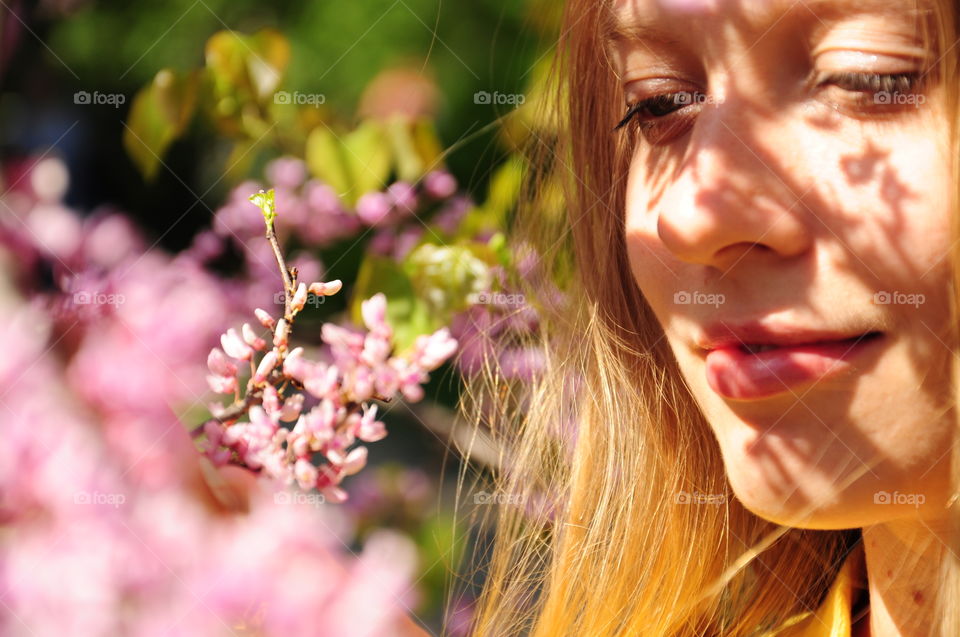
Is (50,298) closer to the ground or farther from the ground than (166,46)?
closer to the ground

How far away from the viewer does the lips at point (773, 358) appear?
92cm

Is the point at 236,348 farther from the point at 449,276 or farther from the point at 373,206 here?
the point at 373,206

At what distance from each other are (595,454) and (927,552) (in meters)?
0.46

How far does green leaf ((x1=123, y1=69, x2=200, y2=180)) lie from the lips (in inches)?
37.1

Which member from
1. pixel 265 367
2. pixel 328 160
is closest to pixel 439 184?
pixel 328 160

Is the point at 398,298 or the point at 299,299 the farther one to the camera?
the point at 398,298

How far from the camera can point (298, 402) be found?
1.11 m

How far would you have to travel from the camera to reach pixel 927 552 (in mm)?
1045

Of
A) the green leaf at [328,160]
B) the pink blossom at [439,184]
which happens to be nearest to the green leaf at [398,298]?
the green leaf at [328,160]

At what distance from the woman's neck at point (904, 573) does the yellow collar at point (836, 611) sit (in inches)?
3.1

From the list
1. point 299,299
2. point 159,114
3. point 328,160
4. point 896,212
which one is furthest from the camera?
point 328,160

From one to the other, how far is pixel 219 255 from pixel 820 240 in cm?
137

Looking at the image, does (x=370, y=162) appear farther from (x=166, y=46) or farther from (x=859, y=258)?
(x=859, y=258)

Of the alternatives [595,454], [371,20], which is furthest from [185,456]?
[371,20]
